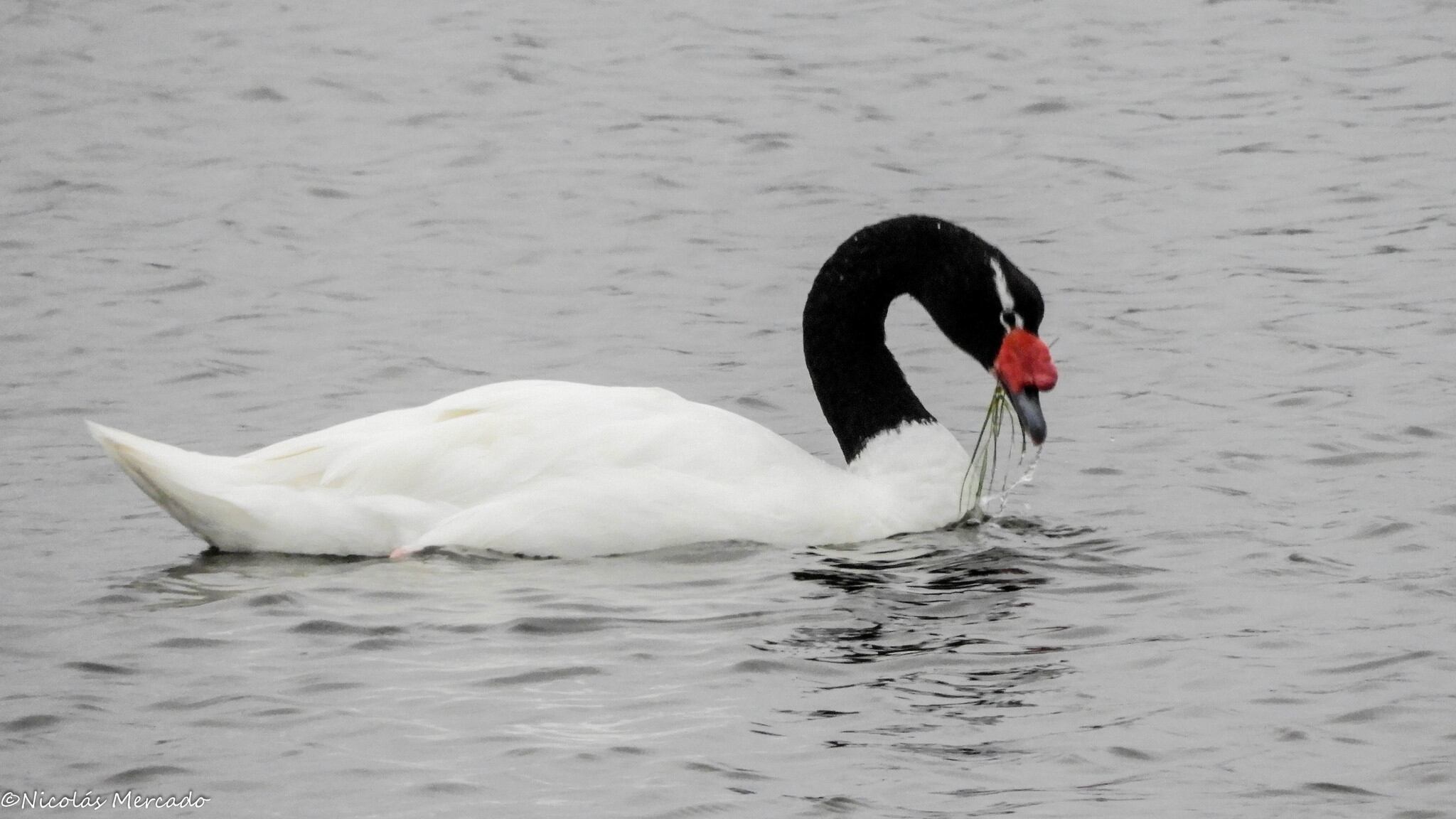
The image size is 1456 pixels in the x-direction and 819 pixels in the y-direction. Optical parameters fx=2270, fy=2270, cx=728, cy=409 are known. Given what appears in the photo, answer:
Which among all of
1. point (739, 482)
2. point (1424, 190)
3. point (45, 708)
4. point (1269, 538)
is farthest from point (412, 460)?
point (1424, 190)

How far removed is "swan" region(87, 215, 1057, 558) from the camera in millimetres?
8852

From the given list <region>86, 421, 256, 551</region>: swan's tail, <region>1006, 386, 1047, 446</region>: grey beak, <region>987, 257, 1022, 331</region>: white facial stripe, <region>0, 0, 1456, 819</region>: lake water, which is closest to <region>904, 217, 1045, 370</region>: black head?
<region>987, 257, 1022, 331</region>: white facial stripe

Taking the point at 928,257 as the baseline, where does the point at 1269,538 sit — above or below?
below

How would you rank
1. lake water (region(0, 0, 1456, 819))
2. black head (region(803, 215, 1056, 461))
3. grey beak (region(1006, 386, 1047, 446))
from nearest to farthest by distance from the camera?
lake water (region(0, 0, 1456, 819)), grey beak (region(1006, 386, 1047, 446)), black head (region(803, 215, 1056, 461))

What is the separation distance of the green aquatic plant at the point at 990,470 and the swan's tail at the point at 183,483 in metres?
2.96

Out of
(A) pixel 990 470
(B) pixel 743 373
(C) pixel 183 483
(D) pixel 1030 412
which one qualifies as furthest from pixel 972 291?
(C) pixel 183 483

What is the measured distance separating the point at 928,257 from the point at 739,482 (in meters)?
1.49

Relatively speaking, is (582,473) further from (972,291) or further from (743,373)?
(743,373)

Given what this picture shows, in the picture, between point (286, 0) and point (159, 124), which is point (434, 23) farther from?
point (159, 124)

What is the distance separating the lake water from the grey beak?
0.47 m

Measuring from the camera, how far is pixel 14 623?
8086mm

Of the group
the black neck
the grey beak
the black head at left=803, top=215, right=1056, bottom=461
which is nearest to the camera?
the grey beak

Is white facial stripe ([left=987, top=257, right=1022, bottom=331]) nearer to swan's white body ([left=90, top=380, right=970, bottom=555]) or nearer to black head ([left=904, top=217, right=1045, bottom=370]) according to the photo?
black head ([left=904, top=217, right=1045, bottom=370])

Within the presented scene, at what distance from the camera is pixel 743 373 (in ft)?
39.5
